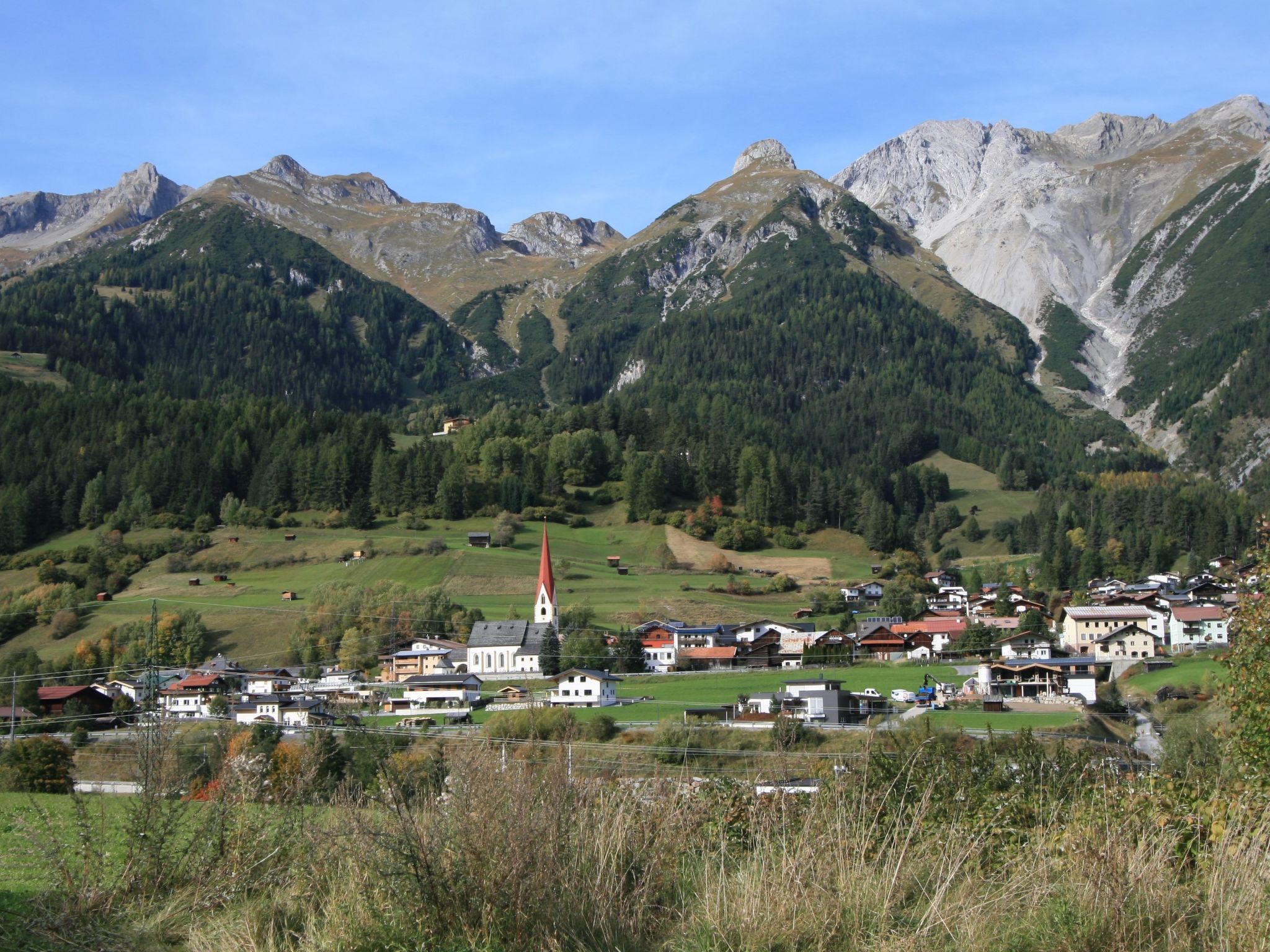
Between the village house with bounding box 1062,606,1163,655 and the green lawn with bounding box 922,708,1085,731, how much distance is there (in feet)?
76.9

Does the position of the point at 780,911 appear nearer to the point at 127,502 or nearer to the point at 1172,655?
the point at 1172,655

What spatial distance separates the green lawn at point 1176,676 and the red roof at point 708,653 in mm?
24040

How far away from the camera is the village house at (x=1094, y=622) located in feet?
242

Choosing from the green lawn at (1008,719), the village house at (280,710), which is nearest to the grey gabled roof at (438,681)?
the village house at (280,710)

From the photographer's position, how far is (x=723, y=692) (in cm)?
5712

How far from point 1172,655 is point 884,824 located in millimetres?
70601

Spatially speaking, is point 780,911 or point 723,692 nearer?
point 780,911

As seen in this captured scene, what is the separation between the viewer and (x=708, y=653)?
72.7m

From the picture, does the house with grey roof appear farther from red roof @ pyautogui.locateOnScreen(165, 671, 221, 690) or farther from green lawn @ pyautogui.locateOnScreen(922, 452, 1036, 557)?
green lawn @ pyautogui.locateOnScreen(922, 452, 1036, 557)

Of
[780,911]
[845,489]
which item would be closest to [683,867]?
[780,911]

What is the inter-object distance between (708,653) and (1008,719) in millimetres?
26948

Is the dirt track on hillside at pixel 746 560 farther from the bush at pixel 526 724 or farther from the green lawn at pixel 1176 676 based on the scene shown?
the bush at pixel 526 724

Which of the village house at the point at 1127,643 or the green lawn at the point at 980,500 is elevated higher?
the green lawn at the point at 980,500

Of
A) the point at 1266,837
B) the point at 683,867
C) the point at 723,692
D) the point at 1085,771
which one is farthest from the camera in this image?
the point at 723,692
